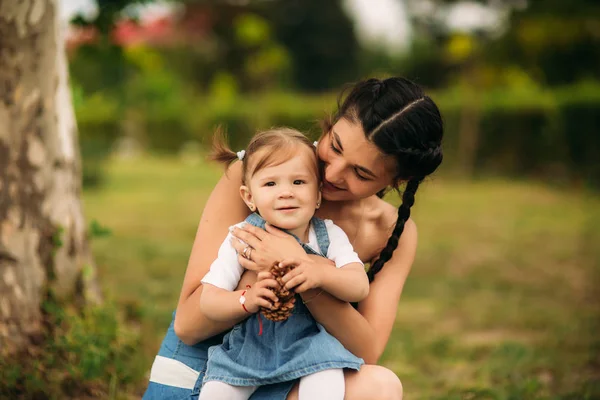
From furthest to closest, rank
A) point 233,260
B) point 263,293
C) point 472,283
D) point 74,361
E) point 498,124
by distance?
point 498,124 → point 472,283 → point 74,361 → point 233,260 → point 263,293

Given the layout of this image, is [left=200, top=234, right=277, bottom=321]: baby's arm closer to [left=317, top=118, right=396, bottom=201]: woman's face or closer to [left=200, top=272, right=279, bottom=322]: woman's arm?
[left=200, top=272, right=279, bottom=322]: woman's arm

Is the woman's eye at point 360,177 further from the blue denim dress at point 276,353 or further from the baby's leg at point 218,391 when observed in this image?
the baby's leg at point 218,391

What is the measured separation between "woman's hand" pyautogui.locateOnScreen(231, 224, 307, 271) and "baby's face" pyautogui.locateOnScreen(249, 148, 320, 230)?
5 centimetres

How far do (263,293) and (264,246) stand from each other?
17 centimetres

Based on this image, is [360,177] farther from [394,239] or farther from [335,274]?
[335,274]

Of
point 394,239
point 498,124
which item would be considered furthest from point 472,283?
point 498,124

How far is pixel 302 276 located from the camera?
1789mm

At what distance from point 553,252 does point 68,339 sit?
585 centimetres

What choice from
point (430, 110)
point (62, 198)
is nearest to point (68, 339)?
point (62, 198)

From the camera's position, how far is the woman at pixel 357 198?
2.03 m

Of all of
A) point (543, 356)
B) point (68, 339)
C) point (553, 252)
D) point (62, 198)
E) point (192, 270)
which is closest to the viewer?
point (192, 270)

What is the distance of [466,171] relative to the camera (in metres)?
13.9

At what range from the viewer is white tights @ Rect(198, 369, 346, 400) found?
72.6 inches

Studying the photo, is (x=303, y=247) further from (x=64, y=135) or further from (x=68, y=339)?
(x=64, y=135)
